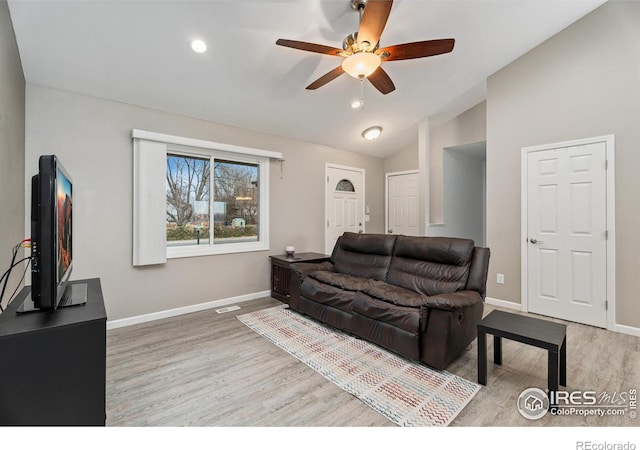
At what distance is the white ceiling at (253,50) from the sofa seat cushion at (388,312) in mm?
2396

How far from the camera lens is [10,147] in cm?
203

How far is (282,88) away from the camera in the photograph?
3357 mm

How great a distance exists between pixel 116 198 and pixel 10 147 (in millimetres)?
1041

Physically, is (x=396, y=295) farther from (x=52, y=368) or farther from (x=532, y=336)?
(x=52, y=368)

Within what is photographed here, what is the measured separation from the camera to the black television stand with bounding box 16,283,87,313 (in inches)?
47.2

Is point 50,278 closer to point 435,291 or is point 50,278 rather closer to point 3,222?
point 3,222

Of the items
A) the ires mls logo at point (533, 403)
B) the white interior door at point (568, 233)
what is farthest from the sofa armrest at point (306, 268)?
the white interior door at point (568, 233)

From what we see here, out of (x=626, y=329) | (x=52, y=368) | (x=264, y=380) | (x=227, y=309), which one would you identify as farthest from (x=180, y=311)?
(x=626, y=329)

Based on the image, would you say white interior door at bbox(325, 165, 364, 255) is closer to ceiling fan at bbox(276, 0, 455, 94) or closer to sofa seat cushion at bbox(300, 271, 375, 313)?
sofa seat cushion at bbox(300, 271, 375, 313)

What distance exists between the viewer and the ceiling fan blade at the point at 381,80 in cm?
256

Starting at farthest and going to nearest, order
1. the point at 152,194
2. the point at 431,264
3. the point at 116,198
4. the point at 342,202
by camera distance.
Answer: the point at 342,202 < the point at 152,194 < the point at 116,198 < the point at 431,264
